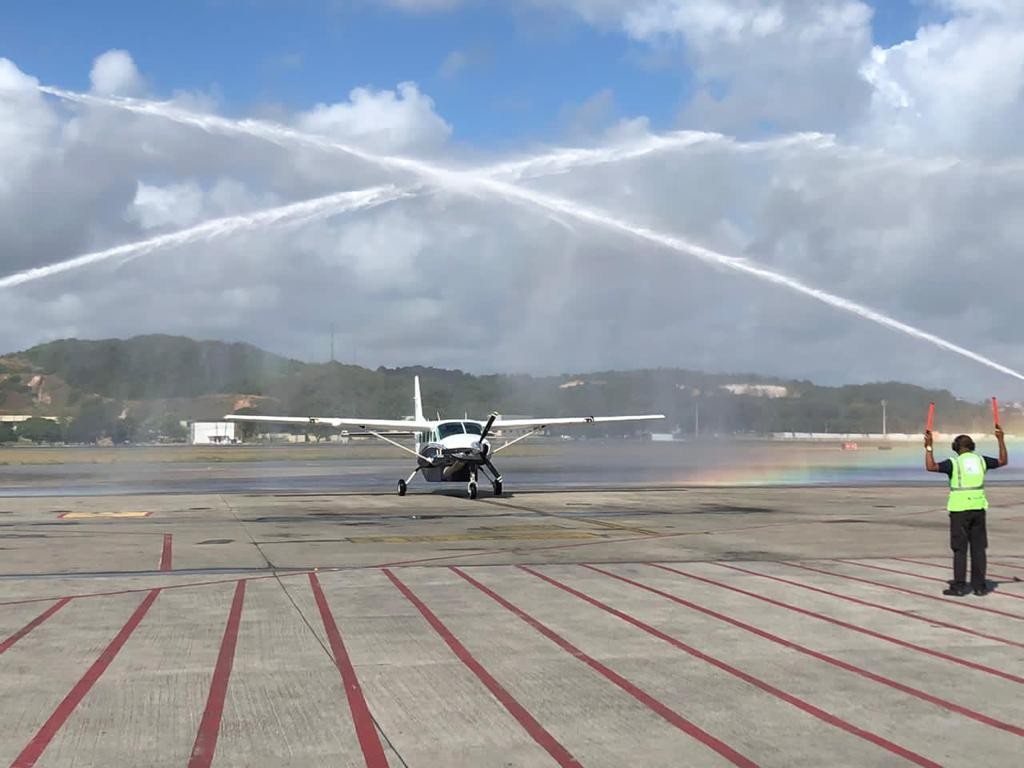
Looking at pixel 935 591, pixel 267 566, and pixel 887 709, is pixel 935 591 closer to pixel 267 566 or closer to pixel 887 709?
pixel 887 709

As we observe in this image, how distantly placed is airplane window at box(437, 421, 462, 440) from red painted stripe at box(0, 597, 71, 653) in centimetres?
2465

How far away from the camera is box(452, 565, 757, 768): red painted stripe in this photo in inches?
277

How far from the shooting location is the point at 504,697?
8.51 metres

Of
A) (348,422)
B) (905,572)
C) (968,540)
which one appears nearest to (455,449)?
(348,422)

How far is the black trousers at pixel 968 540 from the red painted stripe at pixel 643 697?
611 centimetres

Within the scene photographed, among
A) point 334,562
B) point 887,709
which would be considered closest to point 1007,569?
point 887,709

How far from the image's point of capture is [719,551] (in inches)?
778

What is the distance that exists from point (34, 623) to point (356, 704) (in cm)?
586

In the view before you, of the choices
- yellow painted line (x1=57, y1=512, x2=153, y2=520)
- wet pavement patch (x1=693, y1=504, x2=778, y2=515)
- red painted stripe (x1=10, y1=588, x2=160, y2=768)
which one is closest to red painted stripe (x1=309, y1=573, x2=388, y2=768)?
red painted stripe (x1=10, y1=588, x2=160, y2=768)

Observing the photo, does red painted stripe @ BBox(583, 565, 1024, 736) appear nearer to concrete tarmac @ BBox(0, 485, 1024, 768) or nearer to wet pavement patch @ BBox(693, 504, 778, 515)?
concrete tarmac @ BBox(0, 485, 1024, 768)

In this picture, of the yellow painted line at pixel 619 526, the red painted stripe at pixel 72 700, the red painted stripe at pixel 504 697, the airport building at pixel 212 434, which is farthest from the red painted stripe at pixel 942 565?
the airport building at pixel 212 434

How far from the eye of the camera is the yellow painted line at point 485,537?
71.7 feet

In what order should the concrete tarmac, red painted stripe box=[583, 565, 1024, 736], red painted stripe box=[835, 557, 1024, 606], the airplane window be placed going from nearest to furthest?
1. the concrete tarmac
2. red painted stripe box=[583, 565, 1024, 736]
3. red painted stripe box=[835, 557, 1024, 606]
4. the airplane window

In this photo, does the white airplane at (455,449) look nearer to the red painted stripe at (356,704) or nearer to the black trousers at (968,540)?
the black trousers at (968,540)
